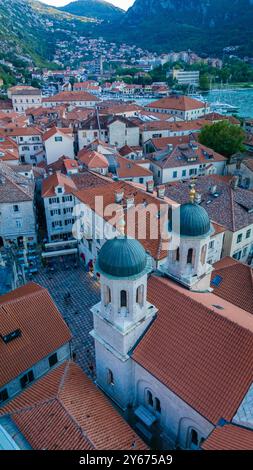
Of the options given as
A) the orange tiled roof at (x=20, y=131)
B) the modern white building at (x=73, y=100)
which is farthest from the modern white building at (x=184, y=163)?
the modern white building at (x=73, y=100)

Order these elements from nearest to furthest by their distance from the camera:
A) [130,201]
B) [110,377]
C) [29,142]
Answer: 1. [110,377]
2. [130,201]
3. [29,142]

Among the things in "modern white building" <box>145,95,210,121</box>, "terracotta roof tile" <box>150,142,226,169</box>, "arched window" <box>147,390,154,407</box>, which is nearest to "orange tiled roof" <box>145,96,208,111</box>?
"modern white building" <box>145,95,210,121</box>

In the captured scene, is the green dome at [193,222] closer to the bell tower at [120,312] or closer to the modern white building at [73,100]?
the bell tower at [120,312]

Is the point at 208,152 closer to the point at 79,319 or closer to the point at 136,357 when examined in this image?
the point at 79,319

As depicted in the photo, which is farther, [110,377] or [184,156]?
[184,156]

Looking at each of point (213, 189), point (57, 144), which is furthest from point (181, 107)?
point (213, 189)

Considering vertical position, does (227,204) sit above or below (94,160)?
below

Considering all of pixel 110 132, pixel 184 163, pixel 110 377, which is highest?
pixel 110 132

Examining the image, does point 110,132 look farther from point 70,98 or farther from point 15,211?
point 70,98
